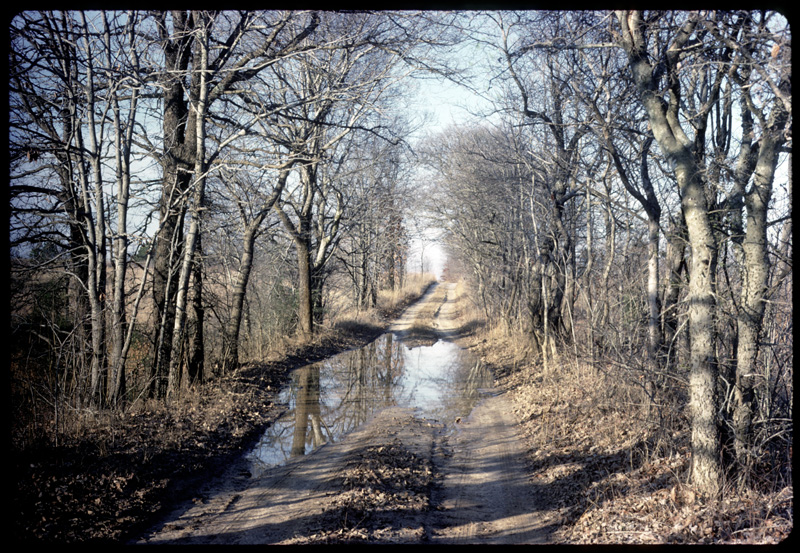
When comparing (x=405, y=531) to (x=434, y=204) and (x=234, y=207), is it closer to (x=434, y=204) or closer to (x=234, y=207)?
(x=234, y=207)

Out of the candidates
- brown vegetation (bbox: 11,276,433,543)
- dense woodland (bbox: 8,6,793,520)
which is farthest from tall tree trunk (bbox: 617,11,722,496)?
brown vegetation (bbox: 11,276,433,543)

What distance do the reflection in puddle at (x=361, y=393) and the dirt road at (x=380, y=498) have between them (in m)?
0.70

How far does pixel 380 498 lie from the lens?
17.5 ft

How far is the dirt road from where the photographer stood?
4.70m

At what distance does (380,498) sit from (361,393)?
21.5 feet

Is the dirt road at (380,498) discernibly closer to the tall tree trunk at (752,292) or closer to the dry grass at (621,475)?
the dry grass at (621,475)

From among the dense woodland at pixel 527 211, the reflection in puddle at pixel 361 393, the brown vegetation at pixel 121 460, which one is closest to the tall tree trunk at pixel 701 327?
the dense woodland at pixel 527 211

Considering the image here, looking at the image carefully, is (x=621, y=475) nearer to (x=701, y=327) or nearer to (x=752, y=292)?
(x=701, y=327)

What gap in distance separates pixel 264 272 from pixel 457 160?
9.26 m

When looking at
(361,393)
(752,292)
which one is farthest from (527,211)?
(752,292)

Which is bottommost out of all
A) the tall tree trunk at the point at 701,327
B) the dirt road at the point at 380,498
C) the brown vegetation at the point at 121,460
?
the dirt road at the point at 380,498

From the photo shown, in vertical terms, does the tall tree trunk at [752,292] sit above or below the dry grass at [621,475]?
above

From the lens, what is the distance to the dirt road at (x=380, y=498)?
4695 mm
